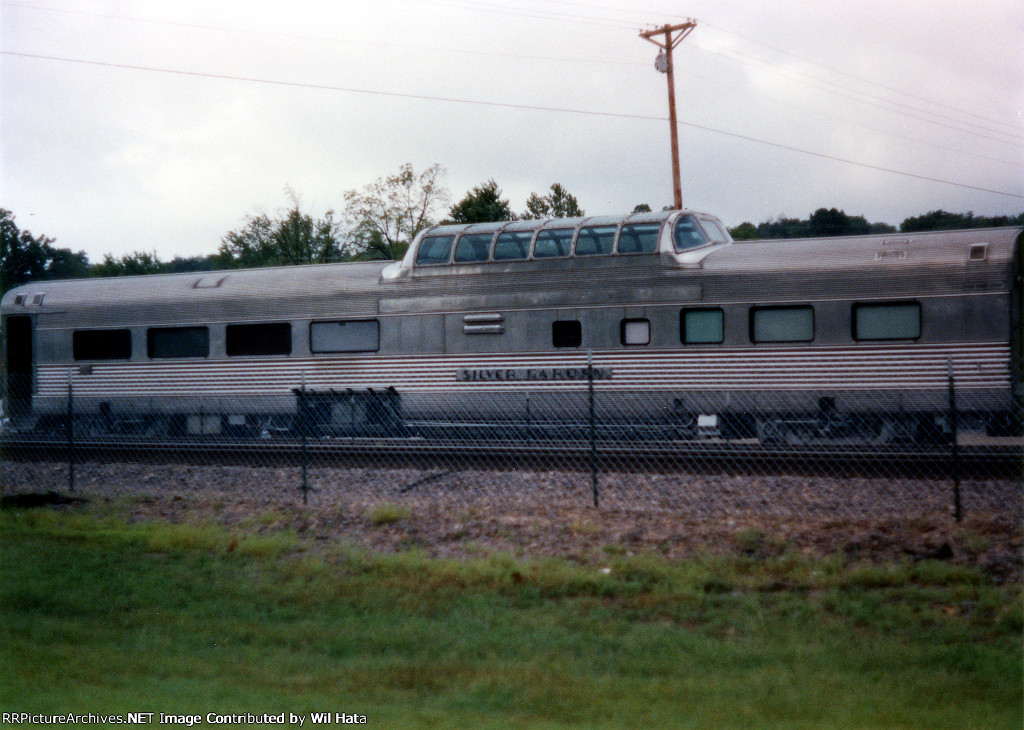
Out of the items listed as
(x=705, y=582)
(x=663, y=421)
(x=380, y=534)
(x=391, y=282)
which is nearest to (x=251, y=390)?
(x=391, y=282)

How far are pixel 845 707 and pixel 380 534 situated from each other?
5.53 meters

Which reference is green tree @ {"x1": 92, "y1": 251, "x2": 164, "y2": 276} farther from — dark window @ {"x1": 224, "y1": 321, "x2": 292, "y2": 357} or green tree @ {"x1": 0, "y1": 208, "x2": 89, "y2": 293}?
dark window @ {"x1": 224, "y1": 321, "x2": 292, "y2": 357}

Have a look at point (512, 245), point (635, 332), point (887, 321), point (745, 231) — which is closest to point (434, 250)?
point (512, 245)

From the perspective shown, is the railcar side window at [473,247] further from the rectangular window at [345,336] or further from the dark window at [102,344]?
the dark window at [102,344]

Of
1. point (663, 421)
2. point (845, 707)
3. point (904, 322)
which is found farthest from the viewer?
point (663, 421)

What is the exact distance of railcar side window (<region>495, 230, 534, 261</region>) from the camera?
15734mm

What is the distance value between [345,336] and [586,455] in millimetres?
6032

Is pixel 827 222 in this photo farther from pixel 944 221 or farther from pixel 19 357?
pixel 19 357

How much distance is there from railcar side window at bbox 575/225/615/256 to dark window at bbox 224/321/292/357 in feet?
18.0

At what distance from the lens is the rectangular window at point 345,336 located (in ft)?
54.1

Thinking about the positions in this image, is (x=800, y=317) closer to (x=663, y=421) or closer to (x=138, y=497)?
(x=663, y=421)

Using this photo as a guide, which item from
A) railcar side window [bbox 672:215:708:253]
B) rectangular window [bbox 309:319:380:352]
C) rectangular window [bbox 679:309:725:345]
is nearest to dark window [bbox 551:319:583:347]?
rectangular window [bbox 679:309:725:345]

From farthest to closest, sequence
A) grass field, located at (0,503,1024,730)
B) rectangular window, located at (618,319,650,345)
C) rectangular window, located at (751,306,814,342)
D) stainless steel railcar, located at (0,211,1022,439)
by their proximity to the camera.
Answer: rectangular window, located at (618,319,650,345) < rectangular window, located at (751,306,814,342) < stainless steel railcar, located at (0,211,1022,439) < grass field, located at (0,503,1024,730)

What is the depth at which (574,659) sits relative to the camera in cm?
546
